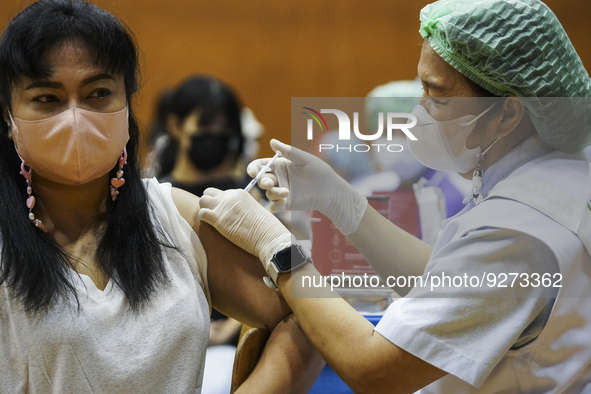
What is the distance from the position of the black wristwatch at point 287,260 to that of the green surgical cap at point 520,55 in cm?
A: 66

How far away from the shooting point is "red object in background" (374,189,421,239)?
1869 mm

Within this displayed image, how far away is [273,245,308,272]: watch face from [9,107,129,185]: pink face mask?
0.55 meters

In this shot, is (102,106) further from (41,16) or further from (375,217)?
(375,217)

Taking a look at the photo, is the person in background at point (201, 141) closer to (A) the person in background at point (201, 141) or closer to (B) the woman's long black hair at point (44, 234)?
(A) the person in background at point (201, 141)

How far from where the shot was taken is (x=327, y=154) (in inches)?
72.1

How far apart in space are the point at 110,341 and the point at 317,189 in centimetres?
88

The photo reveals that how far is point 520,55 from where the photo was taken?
4.46 ft

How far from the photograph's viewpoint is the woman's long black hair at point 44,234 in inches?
53.7

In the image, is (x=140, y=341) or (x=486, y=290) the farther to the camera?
(x=140, y=341)

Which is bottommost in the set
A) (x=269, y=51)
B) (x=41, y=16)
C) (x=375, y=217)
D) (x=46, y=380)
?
(x=46, y=380)

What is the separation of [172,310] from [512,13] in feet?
3.90

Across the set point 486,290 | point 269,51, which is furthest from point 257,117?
point 486,290

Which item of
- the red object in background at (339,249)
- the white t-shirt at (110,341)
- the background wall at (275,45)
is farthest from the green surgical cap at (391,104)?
the background wall at (275,45)

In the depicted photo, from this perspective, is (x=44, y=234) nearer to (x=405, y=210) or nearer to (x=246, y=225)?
(x=246, y=225)
